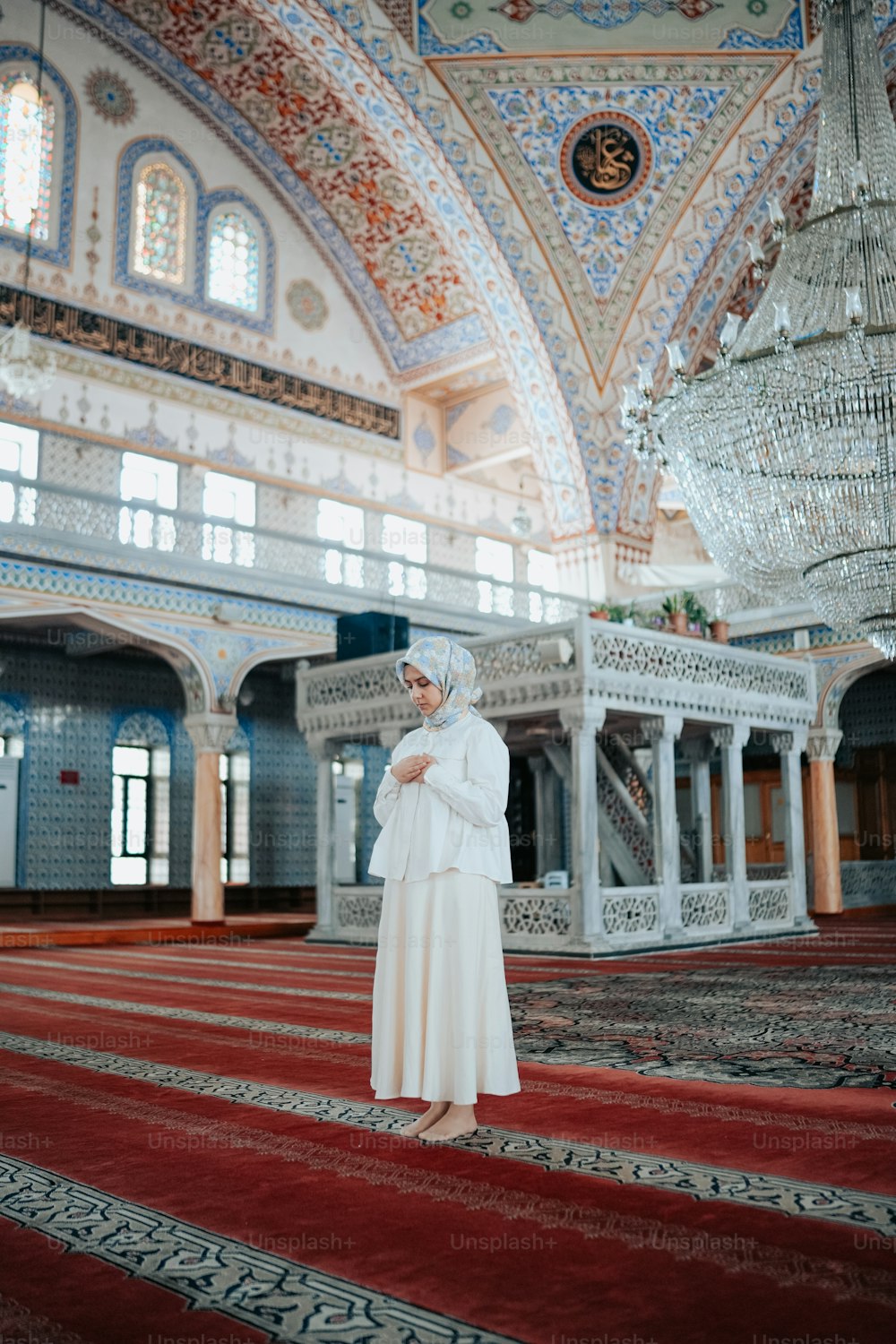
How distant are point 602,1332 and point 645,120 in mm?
10566

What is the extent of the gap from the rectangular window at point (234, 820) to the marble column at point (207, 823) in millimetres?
2629

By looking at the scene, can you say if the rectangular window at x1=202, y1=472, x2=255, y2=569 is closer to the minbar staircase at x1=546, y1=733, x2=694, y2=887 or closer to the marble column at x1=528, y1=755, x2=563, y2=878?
the marble column at x1=528, y1=755, x2=563, y2=878

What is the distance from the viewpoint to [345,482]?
499 inches

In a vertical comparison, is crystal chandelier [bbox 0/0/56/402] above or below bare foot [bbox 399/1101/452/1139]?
above

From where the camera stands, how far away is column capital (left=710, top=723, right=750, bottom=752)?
8234 mm

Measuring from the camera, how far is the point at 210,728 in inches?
392

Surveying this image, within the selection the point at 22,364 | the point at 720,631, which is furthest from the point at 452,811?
the point at 22,364

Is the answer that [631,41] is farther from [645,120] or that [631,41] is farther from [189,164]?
[189,164]

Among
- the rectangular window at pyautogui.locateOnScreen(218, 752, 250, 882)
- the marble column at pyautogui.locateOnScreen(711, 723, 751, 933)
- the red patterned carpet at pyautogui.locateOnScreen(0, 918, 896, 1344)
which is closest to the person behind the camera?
the red patterned carpet at pyautogui.locateOnScreen(0, 918, 896, 1344)

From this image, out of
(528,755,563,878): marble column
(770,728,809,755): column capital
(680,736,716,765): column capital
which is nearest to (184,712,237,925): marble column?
(528,755,563,878): marble column

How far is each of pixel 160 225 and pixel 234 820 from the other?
6086mm

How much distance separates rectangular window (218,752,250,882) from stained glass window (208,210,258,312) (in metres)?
4.75

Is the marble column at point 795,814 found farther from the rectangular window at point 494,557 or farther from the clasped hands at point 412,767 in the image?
the clasped hands at point 412,767

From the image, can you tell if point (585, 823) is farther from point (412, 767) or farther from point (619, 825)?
point (412, 767)
